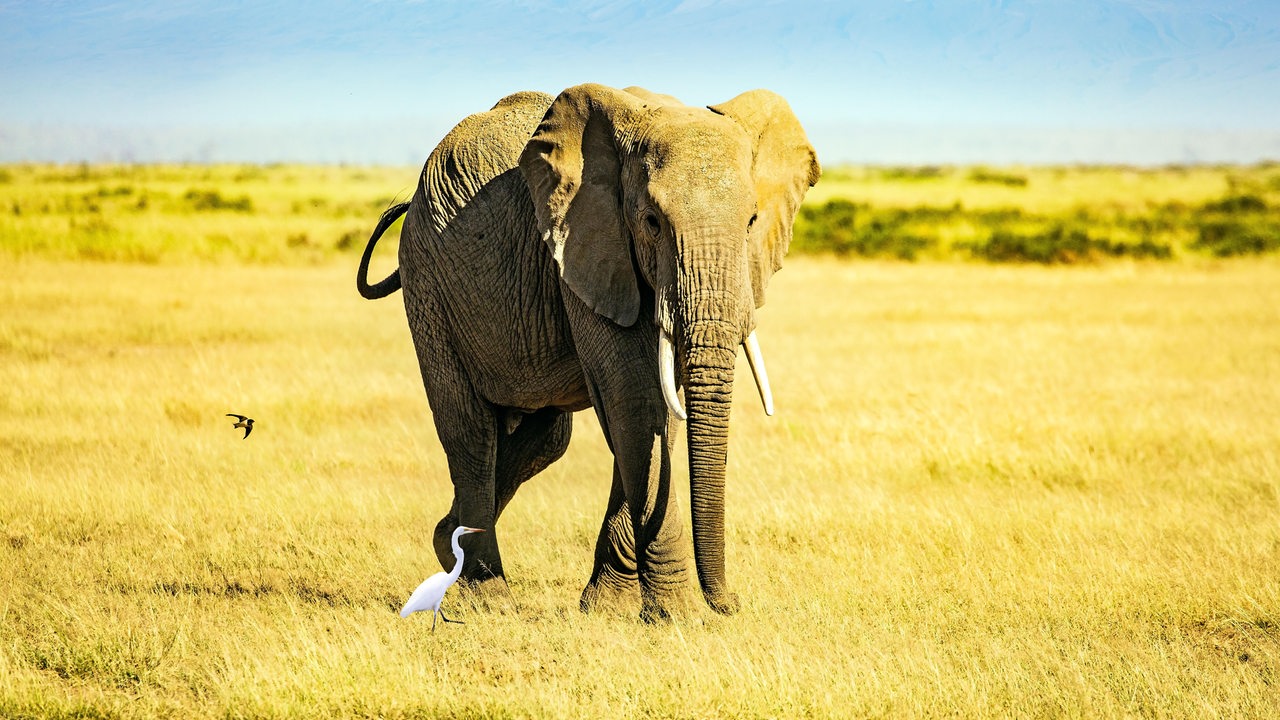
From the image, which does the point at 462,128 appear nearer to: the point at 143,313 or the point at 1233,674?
the point at 1233,674

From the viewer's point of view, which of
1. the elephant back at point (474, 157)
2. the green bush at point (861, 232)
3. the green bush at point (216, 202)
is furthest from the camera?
the green bush at point (216, 202)

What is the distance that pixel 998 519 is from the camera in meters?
9.20

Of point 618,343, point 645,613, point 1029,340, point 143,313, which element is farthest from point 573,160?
point 143,313

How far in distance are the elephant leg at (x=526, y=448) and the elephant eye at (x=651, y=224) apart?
81.8 inches

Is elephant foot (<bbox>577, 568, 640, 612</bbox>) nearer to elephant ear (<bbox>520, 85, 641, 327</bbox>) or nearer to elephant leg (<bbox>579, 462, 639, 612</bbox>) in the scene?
elephant leg (<bbox>579, 462, 639, 612</bbox>)

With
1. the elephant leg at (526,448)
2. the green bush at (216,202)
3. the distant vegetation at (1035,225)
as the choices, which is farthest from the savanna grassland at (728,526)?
the green bush at (216,202)

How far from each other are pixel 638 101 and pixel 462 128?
154 cm

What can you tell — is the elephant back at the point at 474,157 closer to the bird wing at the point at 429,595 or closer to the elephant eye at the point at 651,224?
the elephant eye at the point at 651,224

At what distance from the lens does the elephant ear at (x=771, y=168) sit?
252 inches

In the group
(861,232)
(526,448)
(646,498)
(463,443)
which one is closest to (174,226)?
(861,232)

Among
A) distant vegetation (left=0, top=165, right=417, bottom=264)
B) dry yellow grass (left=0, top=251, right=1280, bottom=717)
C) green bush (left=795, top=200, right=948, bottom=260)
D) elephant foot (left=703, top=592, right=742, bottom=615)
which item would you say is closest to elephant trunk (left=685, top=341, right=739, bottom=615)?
elephant foot (left=703, top=592, right=742, bottom=615)

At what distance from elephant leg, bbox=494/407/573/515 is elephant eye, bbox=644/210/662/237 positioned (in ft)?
6.82

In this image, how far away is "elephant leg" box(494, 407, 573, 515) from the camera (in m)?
7.93

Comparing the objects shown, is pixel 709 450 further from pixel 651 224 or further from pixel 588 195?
pixel 588 195
